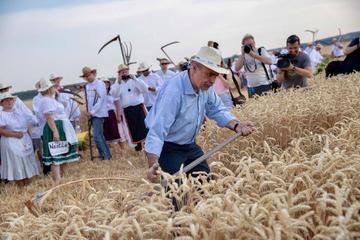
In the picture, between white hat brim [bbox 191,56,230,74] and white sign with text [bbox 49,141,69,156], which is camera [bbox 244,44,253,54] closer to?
white sign with text [bbox 49,141,69,156]

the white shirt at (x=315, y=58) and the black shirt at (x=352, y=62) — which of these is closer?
the black shirt at (x=352, y=62)

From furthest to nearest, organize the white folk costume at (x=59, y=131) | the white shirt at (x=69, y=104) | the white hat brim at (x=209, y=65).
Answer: the white shirt at (x=69, y=104), the white folk costume at (x=59, y=131), the white hat brim at (x=209, y=65)

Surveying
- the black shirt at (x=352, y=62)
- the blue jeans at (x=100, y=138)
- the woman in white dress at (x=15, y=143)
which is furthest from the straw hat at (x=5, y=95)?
the black shirt at (x=352, y=62)

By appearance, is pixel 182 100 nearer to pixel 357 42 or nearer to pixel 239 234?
pixel 239 234

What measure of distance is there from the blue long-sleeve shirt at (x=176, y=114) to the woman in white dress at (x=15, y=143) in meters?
3.93

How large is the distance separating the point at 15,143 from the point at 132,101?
2.68m

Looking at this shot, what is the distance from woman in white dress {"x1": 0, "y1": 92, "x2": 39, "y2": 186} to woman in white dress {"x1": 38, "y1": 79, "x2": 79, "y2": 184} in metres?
0.29

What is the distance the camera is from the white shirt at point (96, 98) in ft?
29.4

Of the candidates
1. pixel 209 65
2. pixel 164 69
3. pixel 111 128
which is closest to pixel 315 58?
pixel 164 69

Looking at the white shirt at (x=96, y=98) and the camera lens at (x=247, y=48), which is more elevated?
the camera lens at (x=247, y=48)

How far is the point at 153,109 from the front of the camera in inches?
144

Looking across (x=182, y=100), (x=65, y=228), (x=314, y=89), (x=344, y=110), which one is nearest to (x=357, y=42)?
(x=314, y=89)

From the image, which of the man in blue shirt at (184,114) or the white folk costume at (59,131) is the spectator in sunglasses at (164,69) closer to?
the white folk costume at (59,131)

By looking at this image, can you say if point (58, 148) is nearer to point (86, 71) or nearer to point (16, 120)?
point (16, 120)
